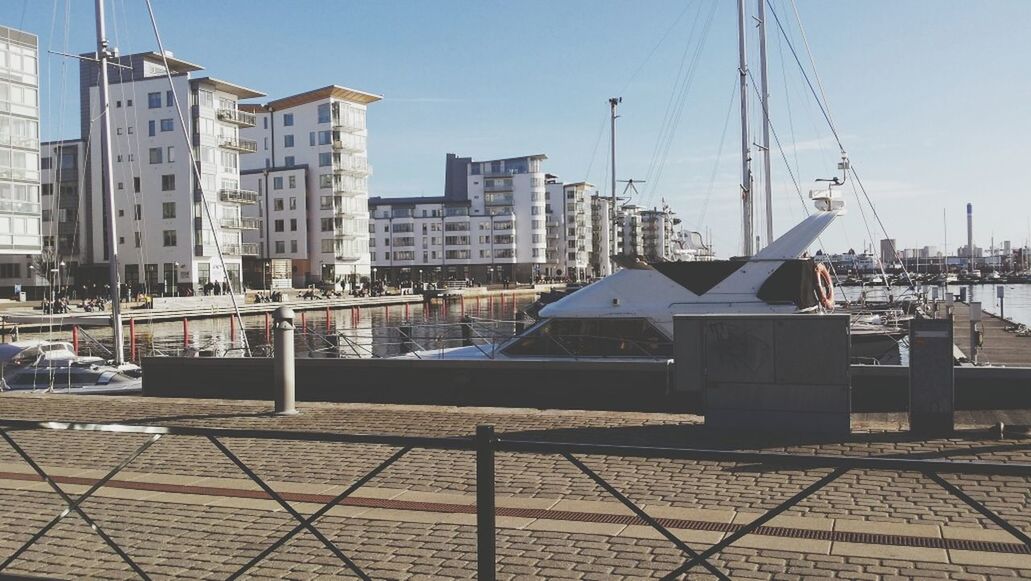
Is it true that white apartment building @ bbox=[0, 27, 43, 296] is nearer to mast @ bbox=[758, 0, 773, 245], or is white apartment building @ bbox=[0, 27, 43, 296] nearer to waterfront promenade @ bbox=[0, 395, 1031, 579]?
mast @ bbox=[758, 0, 773, 245]

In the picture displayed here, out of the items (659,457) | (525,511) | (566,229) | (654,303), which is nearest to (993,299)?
(566,229)

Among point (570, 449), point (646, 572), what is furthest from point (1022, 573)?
point (570, 449)

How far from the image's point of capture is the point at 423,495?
863 cm

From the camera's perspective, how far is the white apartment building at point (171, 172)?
296ft

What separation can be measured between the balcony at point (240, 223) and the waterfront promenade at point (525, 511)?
86.6 meters

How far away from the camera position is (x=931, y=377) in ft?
36.2

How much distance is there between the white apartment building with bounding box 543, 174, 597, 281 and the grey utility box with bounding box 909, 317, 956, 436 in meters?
148

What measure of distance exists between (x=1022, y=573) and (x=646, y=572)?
259cm

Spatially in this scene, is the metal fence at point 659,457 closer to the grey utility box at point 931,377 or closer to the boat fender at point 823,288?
the grey utility box at point 931,377

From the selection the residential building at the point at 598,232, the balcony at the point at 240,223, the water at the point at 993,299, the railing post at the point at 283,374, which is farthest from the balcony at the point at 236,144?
the residential building at the point at 598,232

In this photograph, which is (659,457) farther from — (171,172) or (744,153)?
(171,172)

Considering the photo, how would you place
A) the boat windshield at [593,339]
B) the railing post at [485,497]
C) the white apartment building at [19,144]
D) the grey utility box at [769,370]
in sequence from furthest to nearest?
the white apartment building at [19,144]
the boat windshield at [593,339]
the grey utility box at [769,370]
the railing post at [485,497]

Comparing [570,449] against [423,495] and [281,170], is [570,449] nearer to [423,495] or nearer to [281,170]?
[423,495]

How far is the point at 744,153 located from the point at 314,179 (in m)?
82.5
